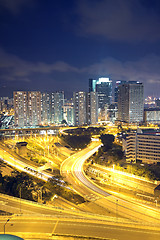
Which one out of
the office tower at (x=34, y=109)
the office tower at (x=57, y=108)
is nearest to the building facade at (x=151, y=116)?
the office tower at (x=57, y=108)

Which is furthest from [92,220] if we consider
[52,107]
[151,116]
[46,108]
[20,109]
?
[151,116]

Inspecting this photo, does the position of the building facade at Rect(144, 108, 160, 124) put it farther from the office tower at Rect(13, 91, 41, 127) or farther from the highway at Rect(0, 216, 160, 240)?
the highway at Rect(0, 216, 160, 240)

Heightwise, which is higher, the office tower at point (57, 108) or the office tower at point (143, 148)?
the office tower at point (57, 108)

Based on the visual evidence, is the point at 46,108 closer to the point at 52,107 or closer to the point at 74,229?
the point at 52,107

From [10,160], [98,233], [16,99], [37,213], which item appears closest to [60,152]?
[10,160]

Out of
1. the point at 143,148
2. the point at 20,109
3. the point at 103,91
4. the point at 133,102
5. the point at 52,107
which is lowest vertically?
the point at 143,148

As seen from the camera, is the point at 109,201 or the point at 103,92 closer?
the point at 109,201

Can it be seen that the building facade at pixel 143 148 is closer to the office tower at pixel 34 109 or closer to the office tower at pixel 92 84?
the office tower at pixel 34 109
